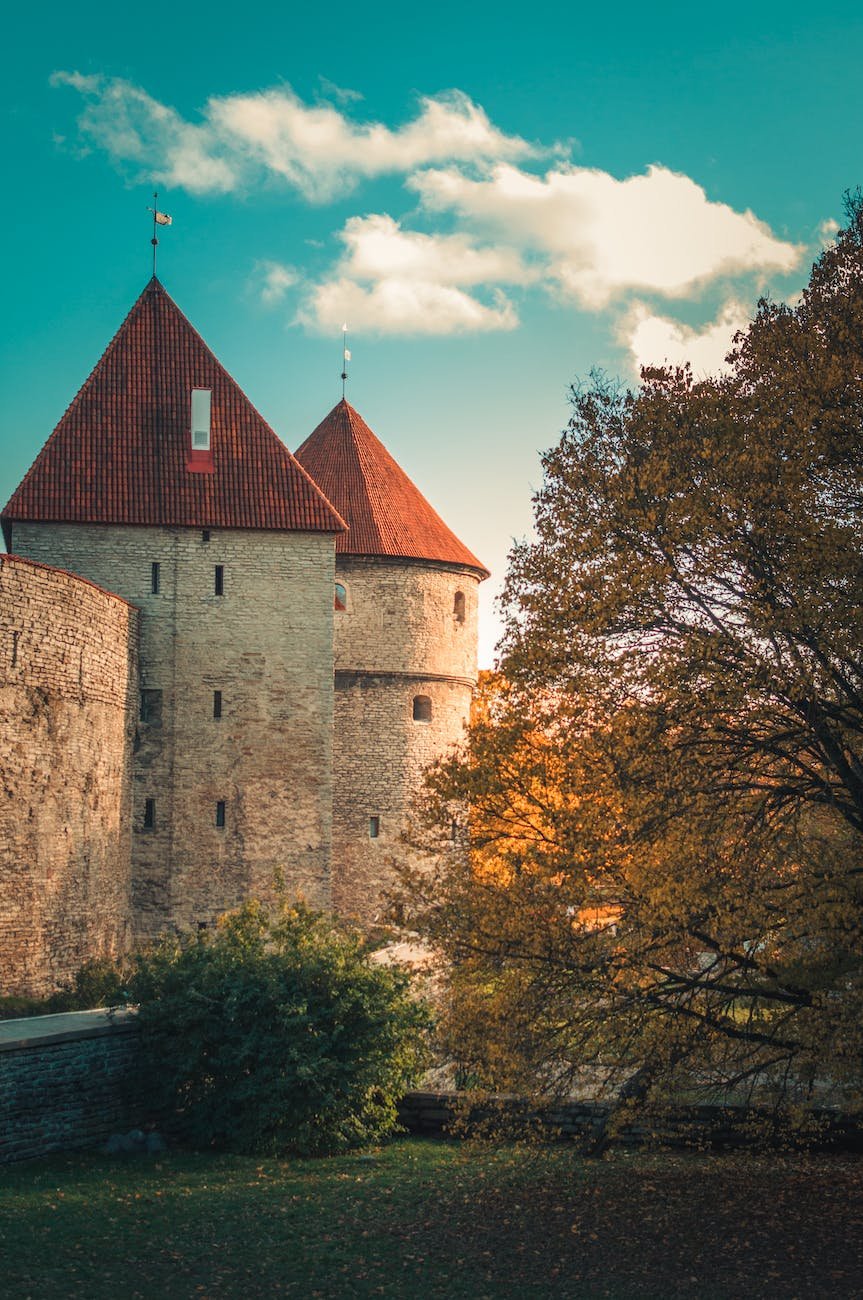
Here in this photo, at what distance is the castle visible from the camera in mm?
20875

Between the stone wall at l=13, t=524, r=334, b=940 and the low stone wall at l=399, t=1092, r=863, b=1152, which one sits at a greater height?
the stone wall at l=13, t=524, r=334, b=940

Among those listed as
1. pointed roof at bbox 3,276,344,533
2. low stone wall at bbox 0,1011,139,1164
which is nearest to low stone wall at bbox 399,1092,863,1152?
low stone wall at bbox 0,1011,139,1164

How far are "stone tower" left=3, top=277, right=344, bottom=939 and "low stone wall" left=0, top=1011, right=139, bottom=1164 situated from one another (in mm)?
8795

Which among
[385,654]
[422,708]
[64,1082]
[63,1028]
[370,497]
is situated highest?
[370,497]

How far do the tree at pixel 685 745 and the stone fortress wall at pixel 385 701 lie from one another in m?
15.5

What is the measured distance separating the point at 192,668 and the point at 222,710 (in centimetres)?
91

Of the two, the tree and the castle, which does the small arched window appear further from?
the tree

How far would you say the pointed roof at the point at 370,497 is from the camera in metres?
29.3

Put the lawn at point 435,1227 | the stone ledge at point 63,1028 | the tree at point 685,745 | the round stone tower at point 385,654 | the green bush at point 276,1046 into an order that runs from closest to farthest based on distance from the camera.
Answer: the lawn at point 435,1227, the tree at point 685,745, the stone ledge at point 63,1028, the green bush at point 276,1046, the round stone tower at point 385,654

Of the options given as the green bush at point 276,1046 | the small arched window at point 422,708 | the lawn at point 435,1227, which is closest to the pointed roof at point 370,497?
the small arched window at point 422,708

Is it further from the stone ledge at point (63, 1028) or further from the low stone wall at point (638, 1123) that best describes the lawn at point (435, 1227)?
the stone ledge at point (63, 1028)

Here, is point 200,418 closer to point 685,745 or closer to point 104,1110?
point 104,1110

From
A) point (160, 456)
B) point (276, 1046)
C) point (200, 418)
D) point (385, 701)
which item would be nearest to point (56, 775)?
point (276, 1046)

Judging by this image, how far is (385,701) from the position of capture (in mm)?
28359
